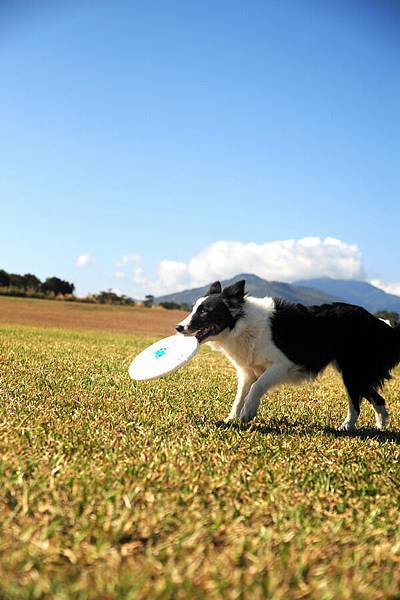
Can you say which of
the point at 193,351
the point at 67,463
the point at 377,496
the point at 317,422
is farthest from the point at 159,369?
the point at 377,496

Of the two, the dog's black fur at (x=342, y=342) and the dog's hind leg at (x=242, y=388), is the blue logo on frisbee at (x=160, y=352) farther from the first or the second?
the dog's black fur at (x=342, y=342)

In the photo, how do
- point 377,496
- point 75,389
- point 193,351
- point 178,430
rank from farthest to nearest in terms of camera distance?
point 75,389, point 193,351, point 178,430, point 377,496

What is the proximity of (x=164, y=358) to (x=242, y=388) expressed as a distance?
0.99m

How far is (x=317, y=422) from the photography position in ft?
21.3

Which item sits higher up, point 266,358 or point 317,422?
point 266,358

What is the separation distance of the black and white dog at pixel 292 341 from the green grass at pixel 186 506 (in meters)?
0.54

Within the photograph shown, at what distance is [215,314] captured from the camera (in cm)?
618

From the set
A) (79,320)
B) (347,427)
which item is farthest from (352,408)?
(79,320)

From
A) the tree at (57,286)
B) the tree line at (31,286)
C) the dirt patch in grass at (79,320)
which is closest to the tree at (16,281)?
the tree line at (31,286)

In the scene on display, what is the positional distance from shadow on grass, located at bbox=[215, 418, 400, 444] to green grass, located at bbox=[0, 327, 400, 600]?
4 centimetres

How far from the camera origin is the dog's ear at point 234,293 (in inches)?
247

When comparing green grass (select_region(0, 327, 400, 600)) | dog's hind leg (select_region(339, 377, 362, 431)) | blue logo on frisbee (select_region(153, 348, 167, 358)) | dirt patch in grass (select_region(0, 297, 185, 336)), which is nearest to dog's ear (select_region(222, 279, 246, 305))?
blue logo on frisbee (select_region(153, 348, 167, 358))

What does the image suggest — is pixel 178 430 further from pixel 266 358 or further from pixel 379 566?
pixel 379 566

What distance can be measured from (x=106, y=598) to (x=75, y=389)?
16.3 ft
